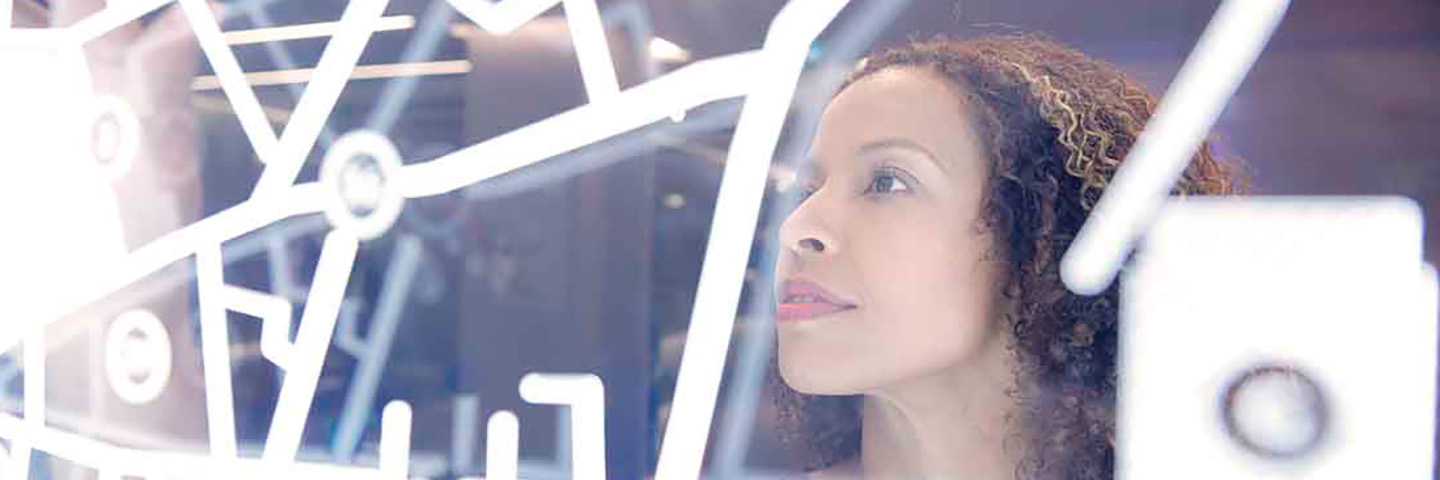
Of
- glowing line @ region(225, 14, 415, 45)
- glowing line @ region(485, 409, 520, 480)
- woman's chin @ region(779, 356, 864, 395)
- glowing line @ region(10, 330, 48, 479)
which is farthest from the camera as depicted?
glowing line @ region(10, 330, 48, 479)

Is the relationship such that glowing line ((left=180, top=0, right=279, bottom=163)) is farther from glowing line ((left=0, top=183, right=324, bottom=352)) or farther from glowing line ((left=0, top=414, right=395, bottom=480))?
glowing line ((left=0, top=414, right=395, bottom=480))

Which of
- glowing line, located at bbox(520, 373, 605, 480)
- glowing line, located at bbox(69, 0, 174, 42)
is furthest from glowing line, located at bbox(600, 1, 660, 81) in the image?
glowing line, located at bbox(69, 0, 174, 42)

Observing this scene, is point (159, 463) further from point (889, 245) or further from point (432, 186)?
point (889, 245)

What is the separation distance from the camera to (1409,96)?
141 centimetres

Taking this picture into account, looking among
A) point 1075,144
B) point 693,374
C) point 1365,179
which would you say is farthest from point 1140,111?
point 693,374

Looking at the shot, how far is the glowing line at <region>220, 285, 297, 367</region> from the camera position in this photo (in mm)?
2146

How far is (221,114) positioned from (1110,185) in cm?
166

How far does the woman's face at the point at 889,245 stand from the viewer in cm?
157

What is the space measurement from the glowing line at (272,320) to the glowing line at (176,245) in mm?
129

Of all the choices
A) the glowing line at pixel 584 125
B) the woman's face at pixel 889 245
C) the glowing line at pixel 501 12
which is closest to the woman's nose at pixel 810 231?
the woman's face at pixel 889 245

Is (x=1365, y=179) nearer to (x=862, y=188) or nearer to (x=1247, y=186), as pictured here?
(x=1247, y=186)

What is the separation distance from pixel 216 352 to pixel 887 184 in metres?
1.40

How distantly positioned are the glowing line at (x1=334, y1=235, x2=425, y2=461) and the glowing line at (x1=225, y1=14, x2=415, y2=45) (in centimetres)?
40

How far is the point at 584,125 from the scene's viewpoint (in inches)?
75.0
